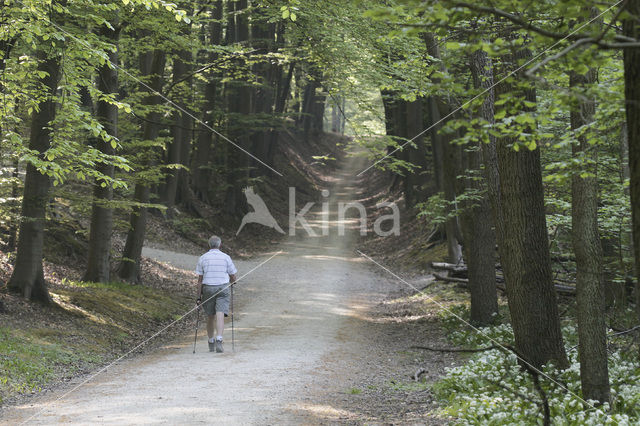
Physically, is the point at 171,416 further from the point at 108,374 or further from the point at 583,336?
the point at 583,336

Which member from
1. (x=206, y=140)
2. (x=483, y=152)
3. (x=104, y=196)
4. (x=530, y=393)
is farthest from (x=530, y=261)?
(x=206, y=140)

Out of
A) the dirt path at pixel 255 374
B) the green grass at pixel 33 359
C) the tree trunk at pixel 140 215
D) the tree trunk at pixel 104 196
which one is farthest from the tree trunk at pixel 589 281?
the tree trunk at pixel 140 215

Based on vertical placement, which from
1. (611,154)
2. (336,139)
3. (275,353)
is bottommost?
(275,353)

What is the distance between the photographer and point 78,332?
10469mm

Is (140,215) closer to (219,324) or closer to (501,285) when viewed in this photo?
(219,324)

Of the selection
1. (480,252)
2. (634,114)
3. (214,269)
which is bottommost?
(214,269)

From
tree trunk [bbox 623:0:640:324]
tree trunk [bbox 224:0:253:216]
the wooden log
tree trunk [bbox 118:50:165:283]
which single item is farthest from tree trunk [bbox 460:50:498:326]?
tree trunk [bbox 224:0:253:216]

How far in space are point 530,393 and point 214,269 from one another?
5.78 metres

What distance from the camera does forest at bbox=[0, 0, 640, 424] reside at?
13.5ft

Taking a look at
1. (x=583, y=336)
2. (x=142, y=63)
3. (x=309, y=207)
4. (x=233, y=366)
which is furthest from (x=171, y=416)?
(x=309, y=207)

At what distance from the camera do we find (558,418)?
5.64 m

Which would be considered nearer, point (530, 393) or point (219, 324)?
point (530, 393)

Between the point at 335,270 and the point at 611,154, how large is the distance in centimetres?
1362

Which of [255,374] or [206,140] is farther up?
[206,140]
